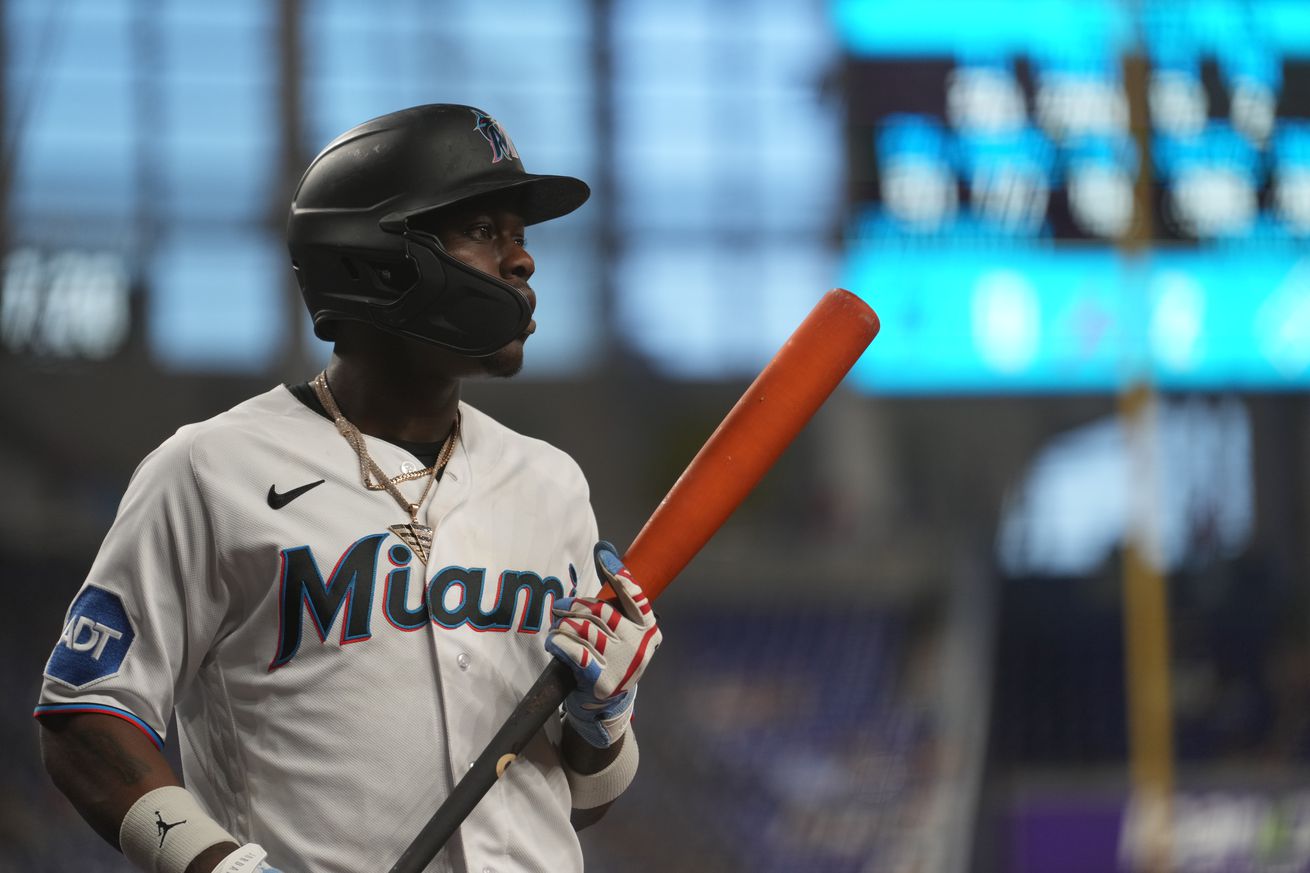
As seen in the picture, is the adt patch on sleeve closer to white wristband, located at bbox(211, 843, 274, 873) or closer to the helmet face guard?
white wristband, located at bbox(211, 843, 274, 873)

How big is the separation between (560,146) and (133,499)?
365 inches

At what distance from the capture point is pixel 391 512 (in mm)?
1616

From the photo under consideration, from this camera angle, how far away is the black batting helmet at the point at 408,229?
1.65 meters

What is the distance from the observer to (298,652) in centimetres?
154

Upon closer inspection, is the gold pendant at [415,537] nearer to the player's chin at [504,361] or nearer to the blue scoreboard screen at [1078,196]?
the player's chin at [504,361]

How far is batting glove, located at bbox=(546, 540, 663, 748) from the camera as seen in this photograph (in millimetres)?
1560

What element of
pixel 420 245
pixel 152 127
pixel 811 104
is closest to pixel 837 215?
pixel 811 104

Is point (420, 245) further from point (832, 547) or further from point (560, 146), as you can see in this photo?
point (560, 146)

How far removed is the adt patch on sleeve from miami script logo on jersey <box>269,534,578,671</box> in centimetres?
15

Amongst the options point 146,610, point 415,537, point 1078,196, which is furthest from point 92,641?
point 1078,196

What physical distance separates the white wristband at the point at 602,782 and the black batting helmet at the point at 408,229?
1.56ft

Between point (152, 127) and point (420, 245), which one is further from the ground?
point (420, 245)

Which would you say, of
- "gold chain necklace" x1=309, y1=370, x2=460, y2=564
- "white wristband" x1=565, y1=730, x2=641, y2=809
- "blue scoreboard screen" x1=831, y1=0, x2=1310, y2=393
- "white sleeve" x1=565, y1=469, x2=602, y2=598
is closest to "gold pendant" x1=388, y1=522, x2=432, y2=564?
"gold chain necklace" x1=309, y1=370, x2=460, y2=564

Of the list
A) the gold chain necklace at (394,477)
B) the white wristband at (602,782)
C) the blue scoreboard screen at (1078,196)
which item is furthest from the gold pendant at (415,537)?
the blue scoreboard screen at (1078,196)
